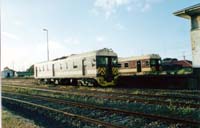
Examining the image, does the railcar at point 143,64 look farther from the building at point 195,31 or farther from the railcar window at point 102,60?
the building at point 195,31

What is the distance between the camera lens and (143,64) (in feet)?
108

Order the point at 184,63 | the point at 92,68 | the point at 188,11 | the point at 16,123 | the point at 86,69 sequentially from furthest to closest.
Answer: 1. the point at 184,63
2. the point at 86,69
3. the point at 92,68
4. the point at 188,11
5. the point at 16,123

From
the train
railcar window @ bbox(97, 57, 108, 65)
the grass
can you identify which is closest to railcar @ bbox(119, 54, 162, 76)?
the train

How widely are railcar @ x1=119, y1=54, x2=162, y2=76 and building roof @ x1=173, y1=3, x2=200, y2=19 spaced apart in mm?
13565

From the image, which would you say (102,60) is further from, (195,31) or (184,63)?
(184,63)

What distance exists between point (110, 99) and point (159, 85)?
318 inches

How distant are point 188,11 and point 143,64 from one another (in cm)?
1536

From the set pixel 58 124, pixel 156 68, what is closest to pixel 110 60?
pixel 156 68

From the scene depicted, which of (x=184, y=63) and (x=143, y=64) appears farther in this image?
(x=184, y=63)

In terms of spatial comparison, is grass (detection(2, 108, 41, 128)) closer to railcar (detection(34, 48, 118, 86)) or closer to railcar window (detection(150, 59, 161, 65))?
railcar (detection(34, 48, 118, 86))

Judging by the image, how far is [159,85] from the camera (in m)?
20.9

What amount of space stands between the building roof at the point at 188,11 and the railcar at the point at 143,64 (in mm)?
13565

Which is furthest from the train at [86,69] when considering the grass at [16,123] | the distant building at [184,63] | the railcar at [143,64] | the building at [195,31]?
the distant building at [184,63]

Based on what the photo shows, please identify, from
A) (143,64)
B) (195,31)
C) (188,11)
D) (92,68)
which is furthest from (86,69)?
(143,64)
